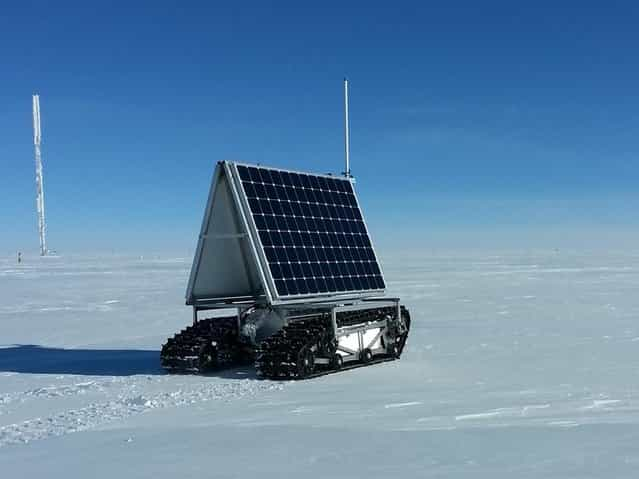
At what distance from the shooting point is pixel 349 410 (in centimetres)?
1113

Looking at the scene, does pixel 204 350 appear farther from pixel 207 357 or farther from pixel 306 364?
pixel 306 364

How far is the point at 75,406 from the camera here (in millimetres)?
11977

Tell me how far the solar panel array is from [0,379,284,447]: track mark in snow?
235 cm

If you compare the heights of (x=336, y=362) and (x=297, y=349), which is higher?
(x=297, y=349)

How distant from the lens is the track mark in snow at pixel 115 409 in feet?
33.0

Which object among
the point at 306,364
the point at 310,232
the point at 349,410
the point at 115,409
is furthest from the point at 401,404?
the point at 310,232

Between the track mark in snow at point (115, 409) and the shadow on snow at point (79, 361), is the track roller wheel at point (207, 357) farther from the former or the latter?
the track mark in snow at point (115, 409)

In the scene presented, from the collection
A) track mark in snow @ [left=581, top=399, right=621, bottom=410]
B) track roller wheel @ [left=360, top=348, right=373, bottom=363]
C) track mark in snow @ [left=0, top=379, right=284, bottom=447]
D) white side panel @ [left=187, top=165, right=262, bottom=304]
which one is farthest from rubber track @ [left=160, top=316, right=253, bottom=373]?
track mark in snow @ [left=581, top=399, right=621, bottom=410]

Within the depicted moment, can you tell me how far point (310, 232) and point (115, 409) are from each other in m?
6.57

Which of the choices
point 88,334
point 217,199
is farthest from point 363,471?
point 88,334

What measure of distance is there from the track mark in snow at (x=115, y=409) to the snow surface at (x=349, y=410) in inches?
1.3

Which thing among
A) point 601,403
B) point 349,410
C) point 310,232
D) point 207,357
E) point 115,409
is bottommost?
point 601,403

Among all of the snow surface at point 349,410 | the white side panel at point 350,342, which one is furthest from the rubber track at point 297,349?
the snow surface at point 349,410

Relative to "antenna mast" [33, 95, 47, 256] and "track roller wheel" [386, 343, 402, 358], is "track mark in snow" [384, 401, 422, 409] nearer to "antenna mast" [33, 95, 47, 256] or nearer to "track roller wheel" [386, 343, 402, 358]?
"track roller wheel" [386, 343, 402, 358]
